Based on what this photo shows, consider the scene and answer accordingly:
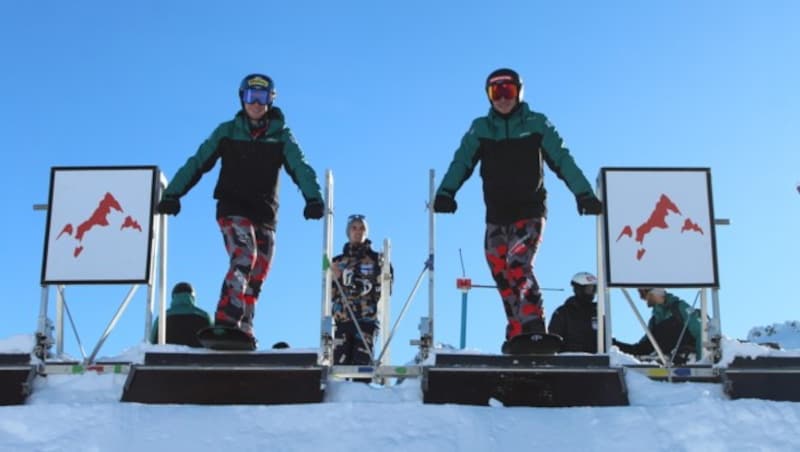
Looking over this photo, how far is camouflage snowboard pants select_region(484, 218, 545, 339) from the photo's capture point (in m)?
6.91

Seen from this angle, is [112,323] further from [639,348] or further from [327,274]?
[639,348]

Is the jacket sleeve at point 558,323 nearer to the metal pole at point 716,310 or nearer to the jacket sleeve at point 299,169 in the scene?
the metal pole at point 716,310

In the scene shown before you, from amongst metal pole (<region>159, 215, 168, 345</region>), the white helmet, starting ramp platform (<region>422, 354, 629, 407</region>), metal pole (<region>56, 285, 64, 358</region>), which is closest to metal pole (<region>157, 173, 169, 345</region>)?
metal pole (<region>159, 215, 168, 345</region>)

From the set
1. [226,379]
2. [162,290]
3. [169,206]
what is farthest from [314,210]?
[226,379]

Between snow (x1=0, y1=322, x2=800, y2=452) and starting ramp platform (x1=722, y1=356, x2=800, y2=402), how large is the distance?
1.17 ft

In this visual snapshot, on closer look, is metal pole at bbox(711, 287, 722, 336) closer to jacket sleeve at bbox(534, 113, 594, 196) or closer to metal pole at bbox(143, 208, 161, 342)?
jacket sleeve at bbox(534, 113, 594, 196)

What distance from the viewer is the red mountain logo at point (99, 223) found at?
7.13 m

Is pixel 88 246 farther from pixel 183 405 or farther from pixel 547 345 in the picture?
pixel 547 345

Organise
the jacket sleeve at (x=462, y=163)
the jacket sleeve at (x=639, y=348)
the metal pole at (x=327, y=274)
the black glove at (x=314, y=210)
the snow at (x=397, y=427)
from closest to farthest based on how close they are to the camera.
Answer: the snow at (x=397, y=427), the metal pole at (x=327, y=274), the black glove at (x=314, y=210), the jacket sleeve at (x=462, y=163), the jacket sleeve at (x=639, y=348)

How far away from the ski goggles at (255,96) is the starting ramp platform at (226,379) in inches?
74.0

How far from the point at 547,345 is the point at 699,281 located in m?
1.23

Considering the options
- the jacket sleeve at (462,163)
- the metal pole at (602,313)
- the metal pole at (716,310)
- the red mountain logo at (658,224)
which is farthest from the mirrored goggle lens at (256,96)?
the metal pole at (716,310)

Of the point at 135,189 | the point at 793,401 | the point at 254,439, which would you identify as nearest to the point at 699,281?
the point at 793,401

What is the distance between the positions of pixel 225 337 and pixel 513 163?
2.20 meters
